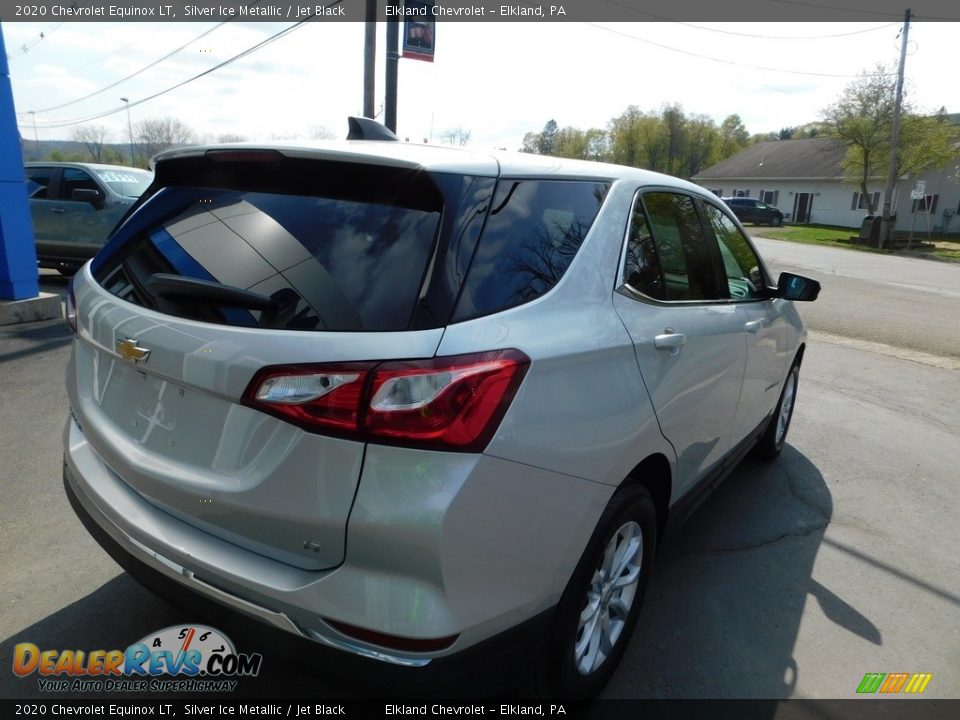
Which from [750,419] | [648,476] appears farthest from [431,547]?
[750,419]

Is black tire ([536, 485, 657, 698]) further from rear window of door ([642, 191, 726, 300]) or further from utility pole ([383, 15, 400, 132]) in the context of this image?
utility pole ([383, 15, 400, 132])

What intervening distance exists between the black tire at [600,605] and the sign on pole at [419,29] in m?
12.7

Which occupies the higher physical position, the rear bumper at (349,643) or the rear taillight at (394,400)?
the rear taillight at (394,400)

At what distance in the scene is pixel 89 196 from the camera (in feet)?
34.2

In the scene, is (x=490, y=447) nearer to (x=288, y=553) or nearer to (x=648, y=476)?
(x=288, y=553)

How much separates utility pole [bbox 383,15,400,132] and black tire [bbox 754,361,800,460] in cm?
1039

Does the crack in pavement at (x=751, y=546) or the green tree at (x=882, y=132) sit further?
the green tree at (x=882, y=132)

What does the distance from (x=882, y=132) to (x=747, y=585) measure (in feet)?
135

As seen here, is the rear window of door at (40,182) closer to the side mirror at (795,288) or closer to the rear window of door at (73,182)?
the rear window of door at (73,182)

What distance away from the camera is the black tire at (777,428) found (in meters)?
4.55

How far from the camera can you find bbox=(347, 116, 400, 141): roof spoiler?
108 inches

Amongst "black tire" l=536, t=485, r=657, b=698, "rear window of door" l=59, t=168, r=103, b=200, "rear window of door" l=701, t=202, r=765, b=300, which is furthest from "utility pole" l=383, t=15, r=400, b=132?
"black tire" l=536, t=485, r=657, b=698

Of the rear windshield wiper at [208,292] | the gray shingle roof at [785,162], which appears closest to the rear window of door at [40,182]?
the rear windshield wiper at [208,292]

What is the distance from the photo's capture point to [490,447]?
173 cm
